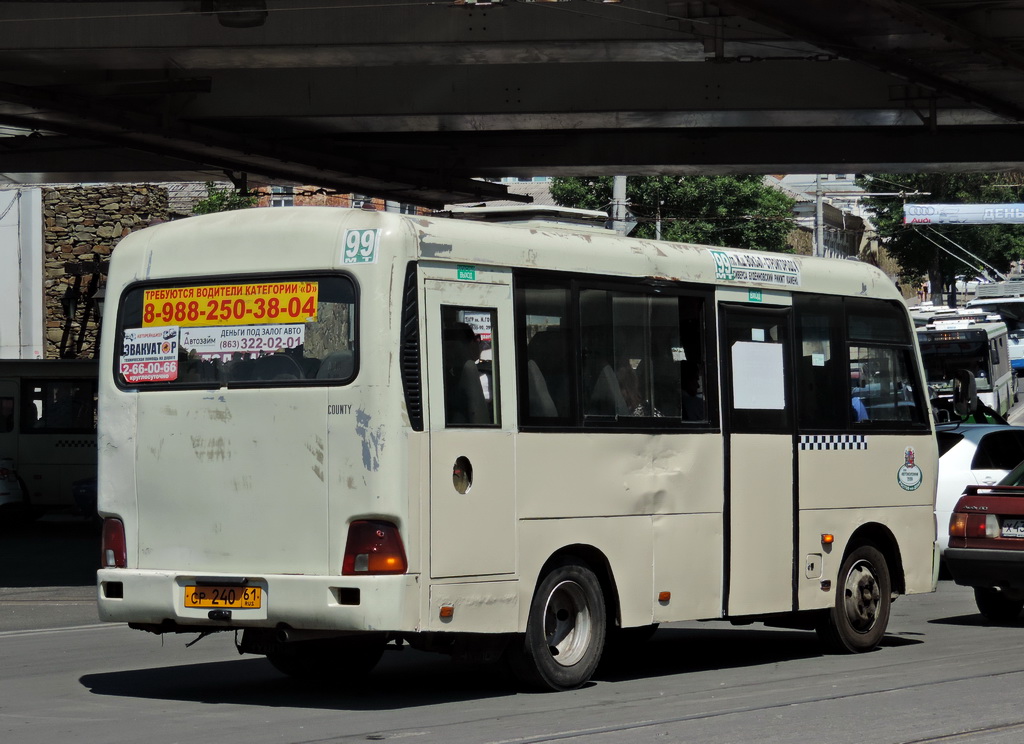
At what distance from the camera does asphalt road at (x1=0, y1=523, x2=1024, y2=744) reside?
8.05 metres

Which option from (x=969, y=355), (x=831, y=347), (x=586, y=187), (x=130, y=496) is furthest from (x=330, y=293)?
(x=586, y=187)

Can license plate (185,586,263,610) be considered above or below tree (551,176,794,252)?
below

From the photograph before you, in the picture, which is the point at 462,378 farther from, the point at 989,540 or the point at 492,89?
the point at 492,89

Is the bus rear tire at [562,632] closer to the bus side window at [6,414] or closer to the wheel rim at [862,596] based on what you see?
the wheel rim at [862,596]

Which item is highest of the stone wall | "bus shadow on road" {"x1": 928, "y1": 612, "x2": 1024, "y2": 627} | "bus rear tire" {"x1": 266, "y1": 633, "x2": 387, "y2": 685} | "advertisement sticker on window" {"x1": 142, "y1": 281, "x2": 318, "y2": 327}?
the stone wall

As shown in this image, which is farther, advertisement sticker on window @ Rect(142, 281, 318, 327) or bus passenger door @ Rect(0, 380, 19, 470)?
bus passenger door @ Rect(0, 380, 19, 470)

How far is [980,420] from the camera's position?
22969 mm

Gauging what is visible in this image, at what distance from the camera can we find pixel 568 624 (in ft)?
31.9

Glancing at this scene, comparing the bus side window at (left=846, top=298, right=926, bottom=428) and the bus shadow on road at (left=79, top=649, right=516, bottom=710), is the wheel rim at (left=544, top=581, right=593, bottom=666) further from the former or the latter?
the bus side window at (left=846, top=298, right=926, bottom=428)

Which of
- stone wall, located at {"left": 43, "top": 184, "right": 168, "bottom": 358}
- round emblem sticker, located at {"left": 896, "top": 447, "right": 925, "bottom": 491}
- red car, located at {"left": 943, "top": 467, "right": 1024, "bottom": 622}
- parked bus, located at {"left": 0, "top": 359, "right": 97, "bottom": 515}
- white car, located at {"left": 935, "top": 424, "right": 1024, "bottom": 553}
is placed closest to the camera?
round emblem sticker, located at {"left": 896, "top": 447, "right": 925, "bottom": 491}

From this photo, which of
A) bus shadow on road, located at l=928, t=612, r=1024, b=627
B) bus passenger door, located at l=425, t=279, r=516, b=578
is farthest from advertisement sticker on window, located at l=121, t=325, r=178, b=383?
bus shadow on road, located at l=928, t=612, r=1024, b=627

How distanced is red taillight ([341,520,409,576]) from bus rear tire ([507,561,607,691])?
3.64 feet

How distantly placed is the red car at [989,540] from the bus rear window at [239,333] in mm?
6876

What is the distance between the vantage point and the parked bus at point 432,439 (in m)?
8.66
